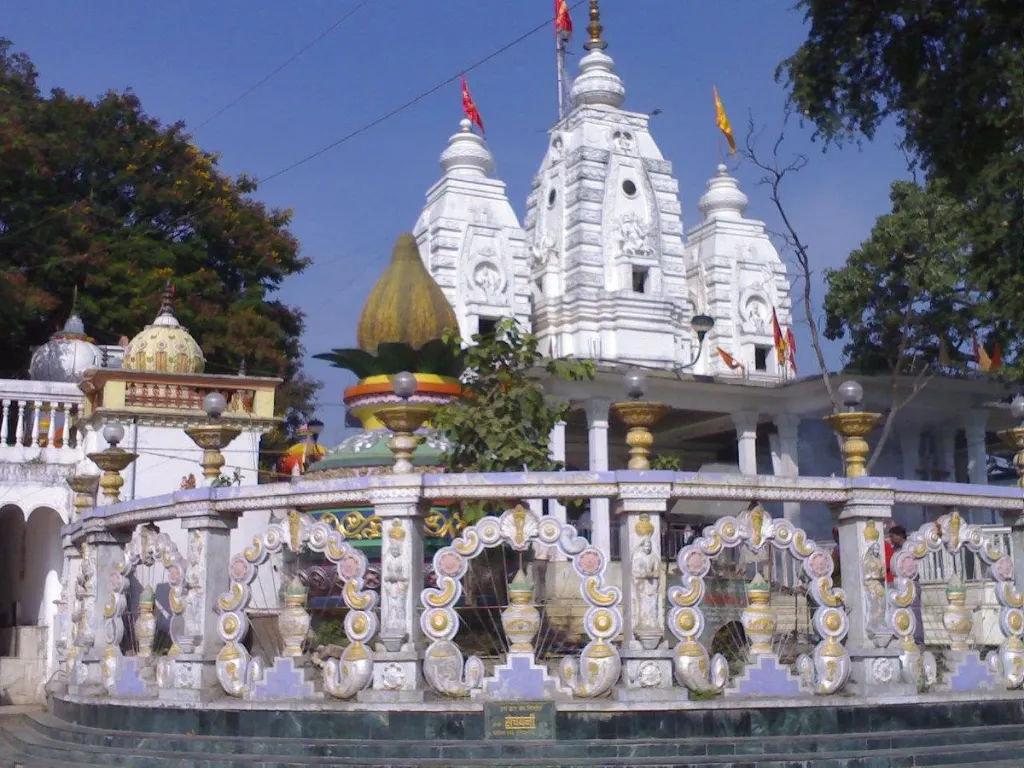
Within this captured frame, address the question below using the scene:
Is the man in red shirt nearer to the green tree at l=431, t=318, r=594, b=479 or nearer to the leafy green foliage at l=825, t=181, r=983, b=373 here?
the green tree at l=431, t=318, r=594, b=479

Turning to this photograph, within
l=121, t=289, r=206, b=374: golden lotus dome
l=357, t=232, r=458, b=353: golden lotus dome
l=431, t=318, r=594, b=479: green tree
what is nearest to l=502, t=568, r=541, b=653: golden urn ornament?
l=431, t=318, r=594, b=479: green tree

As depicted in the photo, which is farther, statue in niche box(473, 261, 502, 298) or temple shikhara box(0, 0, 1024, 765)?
statue in niche box(473, 261, 502, 298)

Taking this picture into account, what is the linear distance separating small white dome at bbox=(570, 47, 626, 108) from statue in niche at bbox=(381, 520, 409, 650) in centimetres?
3494

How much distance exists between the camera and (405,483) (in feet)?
24.2

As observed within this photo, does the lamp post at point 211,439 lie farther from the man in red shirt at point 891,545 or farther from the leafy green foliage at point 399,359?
the man in red shirt at point 891,545

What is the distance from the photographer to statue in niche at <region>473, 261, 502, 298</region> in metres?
39.3

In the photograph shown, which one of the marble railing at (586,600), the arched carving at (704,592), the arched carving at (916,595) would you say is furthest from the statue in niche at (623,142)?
the arched carving at (704,592)

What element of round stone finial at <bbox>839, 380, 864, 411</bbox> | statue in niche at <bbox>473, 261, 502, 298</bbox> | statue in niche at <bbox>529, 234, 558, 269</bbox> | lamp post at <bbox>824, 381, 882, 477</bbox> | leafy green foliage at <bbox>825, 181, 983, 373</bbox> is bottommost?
lamp post at <bbox>824, 381, 882, 477</bbox>

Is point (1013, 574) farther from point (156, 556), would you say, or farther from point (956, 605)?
point (156, 556)

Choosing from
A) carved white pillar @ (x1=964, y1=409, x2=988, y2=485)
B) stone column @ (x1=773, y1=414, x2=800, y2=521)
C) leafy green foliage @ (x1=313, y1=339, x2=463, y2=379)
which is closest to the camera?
leafy green foliage @ (x1=313, y1=339, x2=463, y2=379)

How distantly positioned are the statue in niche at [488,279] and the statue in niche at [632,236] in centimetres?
423

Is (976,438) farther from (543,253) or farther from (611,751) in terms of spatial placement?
(611,751)

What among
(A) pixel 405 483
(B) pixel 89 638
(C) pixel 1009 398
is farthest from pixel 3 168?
(C) pixel 1009 398

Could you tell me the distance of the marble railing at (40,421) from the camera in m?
15.3
